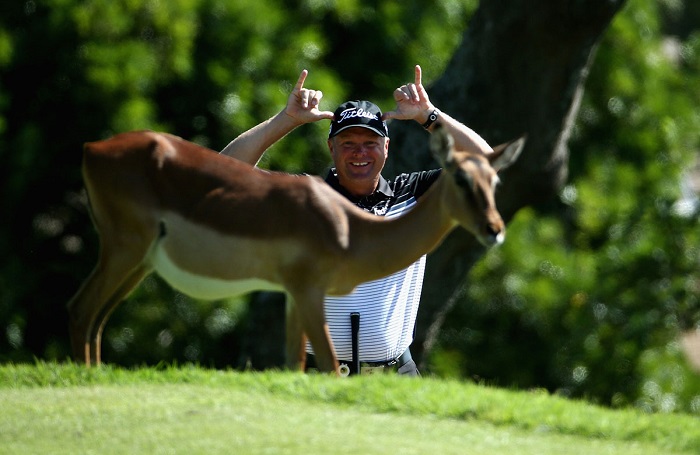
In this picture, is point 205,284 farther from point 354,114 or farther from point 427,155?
point 427,155

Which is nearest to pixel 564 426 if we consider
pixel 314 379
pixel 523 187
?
pixel 314 379

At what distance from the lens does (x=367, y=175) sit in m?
6.49

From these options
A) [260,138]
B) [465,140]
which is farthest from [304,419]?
[465,140]

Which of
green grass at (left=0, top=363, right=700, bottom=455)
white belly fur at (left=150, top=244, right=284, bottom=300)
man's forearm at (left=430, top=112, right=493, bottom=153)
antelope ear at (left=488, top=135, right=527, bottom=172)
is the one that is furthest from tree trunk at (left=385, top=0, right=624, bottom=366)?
white belly fur at (left=150, top=244, right=284, bottom=300)

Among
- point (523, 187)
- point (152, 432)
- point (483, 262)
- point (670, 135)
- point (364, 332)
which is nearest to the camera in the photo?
point (152, 432)

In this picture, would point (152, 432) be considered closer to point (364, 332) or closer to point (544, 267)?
point (364, 332)

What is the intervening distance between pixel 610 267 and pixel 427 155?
13.0ft

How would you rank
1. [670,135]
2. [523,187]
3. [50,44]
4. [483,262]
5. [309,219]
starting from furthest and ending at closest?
1. [670,135]
2. [483,262]
3. [50,44]
4. [523,187]
5. [309,219]

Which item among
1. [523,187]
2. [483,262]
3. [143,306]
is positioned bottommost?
[143,306]

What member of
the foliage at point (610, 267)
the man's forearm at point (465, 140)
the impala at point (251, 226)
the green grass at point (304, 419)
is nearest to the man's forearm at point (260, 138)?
the man's forearm at point (465, 140)

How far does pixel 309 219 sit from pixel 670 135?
35.7 feet

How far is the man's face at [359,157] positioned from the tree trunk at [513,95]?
4163 mm

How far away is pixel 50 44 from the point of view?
12438 millimetres

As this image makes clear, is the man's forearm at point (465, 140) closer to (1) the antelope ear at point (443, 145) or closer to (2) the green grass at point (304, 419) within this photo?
(2) the green grass at point (304, 419)
